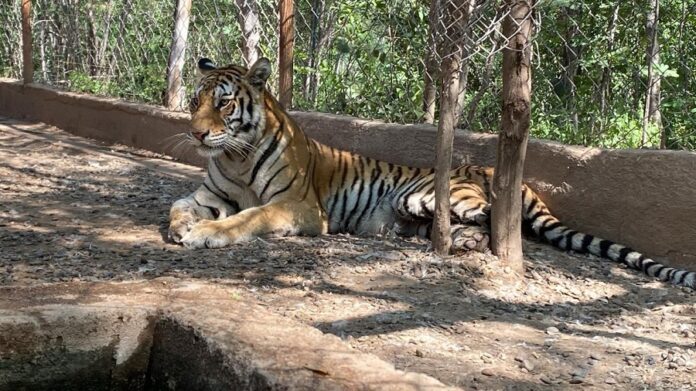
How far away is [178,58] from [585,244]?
534cm

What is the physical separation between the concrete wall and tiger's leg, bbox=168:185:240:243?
1343mm

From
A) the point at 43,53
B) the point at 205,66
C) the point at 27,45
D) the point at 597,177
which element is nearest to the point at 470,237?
the point at 597,177

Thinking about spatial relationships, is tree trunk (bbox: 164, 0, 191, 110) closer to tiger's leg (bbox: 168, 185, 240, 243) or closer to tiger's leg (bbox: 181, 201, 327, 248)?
tiger's leg (bbox: 168, 185, 240, 243)

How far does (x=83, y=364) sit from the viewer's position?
321cm

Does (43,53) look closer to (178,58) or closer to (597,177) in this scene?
(178,58)

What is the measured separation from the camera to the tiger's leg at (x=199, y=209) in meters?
5.80

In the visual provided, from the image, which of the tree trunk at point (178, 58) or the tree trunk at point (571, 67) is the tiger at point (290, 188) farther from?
the tree trunk at point (178, 58)

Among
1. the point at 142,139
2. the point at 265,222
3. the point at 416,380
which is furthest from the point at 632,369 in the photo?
the point at 142,139

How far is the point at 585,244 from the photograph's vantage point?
5660 millimetres

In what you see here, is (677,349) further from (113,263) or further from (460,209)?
(113,263)

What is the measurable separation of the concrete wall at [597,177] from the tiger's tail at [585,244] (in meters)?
0.10

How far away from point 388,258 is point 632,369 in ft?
6.05

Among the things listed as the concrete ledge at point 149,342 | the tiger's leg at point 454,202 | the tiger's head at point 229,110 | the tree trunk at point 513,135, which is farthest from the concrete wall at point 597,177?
the concrete ledge at point 149,342

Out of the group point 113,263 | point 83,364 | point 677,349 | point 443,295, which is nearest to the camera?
point 83,364
